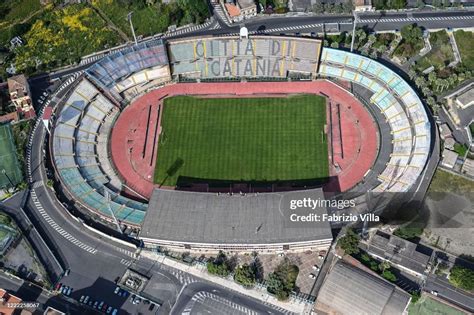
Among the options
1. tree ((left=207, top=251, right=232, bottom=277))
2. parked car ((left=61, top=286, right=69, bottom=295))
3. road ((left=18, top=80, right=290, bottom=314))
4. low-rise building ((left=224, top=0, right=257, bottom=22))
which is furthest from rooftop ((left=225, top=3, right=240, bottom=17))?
parked car ((left=61, top=286, right=69, bottom=295))

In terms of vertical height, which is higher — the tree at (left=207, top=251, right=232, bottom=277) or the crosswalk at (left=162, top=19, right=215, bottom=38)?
the crosswalk at (left=162, top=19, right=215, bottom=38)

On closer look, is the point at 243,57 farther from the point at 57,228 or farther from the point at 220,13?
the point at 57,228

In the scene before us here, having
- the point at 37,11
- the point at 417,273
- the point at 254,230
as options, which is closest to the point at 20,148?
the point at 37,11

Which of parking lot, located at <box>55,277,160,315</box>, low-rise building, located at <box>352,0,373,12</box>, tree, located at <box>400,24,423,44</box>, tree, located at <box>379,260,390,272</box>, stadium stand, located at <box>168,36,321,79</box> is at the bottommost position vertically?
parking lot, located at <box>55,277,160,315</box>

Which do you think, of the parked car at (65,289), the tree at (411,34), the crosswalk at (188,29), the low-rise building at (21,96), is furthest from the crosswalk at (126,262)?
the tree at (411,34)

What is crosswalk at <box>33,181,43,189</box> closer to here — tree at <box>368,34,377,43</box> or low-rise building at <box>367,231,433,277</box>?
low-rise building at <box>367,231,433,277</box>
